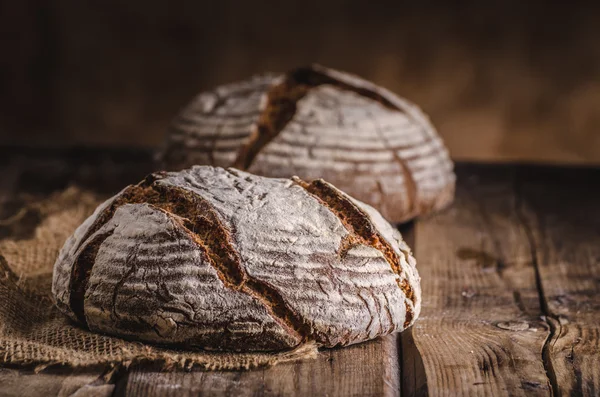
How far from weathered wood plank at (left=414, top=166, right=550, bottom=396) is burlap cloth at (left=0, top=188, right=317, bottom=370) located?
0.30m

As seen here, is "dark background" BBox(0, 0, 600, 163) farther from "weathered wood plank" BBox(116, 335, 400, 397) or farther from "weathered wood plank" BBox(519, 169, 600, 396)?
"weathered wood plank" BBox(116, 335, 400, 397)

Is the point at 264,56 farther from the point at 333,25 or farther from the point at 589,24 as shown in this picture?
the point at 589,24

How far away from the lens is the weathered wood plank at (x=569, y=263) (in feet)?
5.25

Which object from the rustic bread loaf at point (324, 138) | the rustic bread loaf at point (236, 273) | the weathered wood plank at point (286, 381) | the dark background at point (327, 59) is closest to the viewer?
the weathered wood plank at point (286, 381)

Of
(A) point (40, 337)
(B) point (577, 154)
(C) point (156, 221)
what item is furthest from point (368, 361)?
(B) point (577, 154)

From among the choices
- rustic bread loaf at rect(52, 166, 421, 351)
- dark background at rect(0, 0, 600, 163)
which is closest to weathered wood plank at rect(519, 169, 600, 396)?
rustic bread loaf at rect(52, 166, 421, 351)

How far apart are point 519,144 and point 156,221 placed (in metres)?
3.01

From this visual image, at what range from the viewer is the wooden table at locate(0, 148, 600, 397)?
1.46 m

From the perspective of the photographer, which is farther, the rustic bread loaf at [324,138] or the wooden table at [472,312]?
the rustic bread loaf at [324,138]

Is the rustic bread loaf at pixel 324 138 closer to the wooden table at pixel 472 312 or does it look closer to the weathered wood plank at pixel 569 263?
the wooden table at pixel 472 312

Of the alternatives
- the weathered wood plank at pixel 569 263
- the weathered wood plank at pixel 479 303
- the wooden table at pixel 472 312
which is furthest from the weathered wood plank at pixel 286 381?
the weathered wood plank at pixel 569 263

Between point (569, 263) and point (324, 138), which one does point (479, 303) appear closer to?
point (569, 263)

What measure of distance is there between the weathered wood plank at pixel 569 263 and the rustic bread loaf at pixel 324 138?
39 centimetres

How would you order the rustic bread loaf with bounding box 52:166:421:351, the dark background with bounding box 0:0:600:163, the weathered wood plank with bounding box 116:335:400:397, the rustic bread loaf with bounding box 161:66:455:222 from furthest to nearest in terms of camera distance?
the dark background with bounding box 0:0:600:163
the rustic bread loaf with bounding box 161:66:455:222
the rustic bread loaf with bounding box 52:166:421:351
the weathered wood plank with bounding box 116:335:400:397
